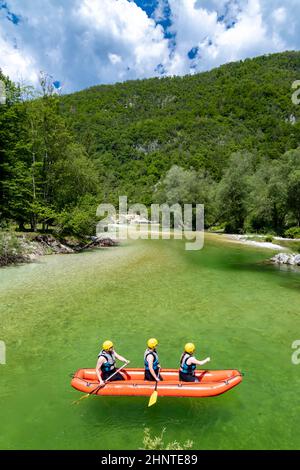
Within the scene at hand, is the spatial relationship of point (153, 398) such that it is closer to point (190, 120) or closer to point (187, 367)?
point (187, 367)

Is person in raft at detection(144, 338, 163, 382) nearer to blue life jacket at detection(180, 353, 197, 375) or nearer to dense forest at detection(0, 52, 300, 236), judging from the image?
blue life jacket at detection(180, 353, 197, 375)

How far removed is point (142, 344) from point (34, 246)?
61.1ft

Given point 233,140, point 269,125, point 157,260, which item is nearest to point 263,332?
point 157,260

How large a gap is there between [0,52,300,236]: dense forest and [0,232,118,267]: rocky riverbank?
5.06 feet

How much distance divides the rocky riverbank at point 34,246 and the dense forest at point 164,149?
154 centimetres

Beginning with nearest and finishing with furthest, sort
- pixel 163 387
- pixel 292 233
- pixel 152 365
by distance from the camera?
pixel 163 387 → pixel 152 365 → pixel 292 233

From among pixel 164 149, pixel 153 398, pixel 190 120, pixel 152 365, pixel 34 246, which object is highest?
pixel 190 120

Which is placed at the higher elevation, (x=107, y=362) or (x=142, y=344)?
(x=107, y=362)

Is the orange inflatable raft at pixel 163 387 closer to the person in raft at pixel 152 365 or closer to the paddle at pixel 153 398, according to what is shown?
the paddle at pixel 153 398

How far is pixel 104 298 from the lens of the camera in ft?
52.8

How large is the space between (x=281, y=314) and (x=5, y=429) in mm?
11558

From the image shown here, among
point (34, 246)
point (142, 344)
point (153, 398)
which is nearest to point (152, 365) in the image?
point (153, 398)

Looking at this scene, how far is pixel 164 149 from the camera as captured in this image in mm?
161750

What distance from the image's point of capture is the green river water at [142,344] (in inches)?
266
